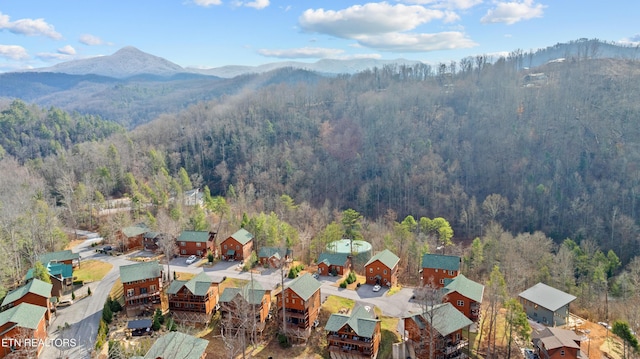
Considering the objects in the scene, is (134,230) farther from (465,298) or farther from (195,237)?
(465,298)

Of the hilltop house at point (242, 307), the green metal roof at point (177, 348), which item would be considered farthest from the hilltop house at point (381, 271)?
the green metal roof at point (177, 348)

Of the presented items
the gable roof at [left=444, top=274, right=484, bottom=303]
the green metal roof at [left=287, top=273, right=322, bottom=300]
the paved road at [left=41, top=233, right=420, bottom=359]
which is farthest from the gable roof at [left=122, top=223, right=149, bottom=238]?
the gable roof at [left=444, top=274, right=484, bottom=303]

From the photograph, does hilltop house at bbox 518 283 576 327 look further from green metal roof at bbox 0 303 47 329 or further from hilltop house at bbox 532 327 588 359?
green metal roof at bbox 0 303 47 329

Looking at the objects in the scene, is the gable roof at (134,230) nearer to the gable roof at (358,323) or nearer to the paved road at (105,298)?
the paved road at (105,298)

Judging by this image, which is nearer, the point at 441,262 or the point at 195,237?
the point at 441,262

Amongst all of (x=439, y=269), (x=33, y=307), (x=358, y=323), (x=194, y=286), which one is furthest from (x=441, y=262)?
(x=33, y=307)

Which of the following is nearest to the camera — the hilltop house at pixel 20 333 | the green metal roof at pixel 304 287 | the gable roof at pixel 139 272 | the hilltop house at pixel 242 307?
the hilltop house at pixel 20 333
